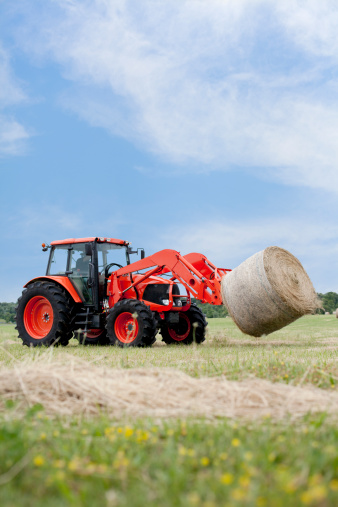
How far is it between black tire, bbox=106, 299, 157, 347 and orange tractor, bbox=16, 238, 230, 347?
0.07 ft

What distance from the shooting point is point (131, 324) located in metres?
11.4

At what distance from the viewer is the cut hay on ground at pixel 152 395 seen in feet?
13.0

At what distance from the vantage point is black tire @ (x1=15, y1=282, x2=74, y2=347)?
38.2 feet

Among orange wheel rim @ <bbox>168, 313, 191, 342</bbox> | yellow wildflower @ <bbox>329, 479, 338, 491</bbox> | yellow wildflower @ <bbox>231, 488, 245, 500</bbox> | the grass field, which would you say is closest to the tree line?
orange wheel rim @ <bbox>168, 313, 191, 342</bbox>

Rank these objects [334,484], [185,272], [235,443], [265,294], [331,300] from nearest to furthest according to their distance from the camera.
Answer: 1. [334,484]
2. [235,443]
3. [265,294]
4. [185,272]
5. [331,300]

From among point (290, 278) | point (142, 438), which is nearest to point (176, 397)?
point (142, 438)

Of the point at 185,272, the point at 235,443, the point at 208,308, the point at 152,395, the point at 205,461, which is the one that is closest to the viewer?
the point at 205,461

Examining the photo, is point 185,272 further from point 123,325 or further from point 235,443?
point 235,443

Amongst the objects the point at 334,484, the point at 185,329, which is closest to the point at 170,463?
the point at 334,484

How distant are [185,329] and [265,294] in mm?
3438

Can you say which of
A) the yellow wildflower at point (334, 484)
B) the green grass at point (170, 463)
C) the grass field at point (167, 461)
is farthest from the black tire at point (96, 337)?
the yellow wildflower at point (334, 484)

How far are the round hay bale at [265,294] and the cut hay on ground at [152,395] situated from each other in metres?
5.00

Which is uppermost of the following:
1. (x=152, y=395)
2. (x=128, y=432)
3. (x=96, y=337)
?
(x=96, y=337)

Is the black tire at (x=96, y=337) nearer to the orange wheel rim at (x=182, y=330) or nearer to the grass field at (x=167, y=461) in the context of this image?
the orange wheel rim at (x=182, y=330)
